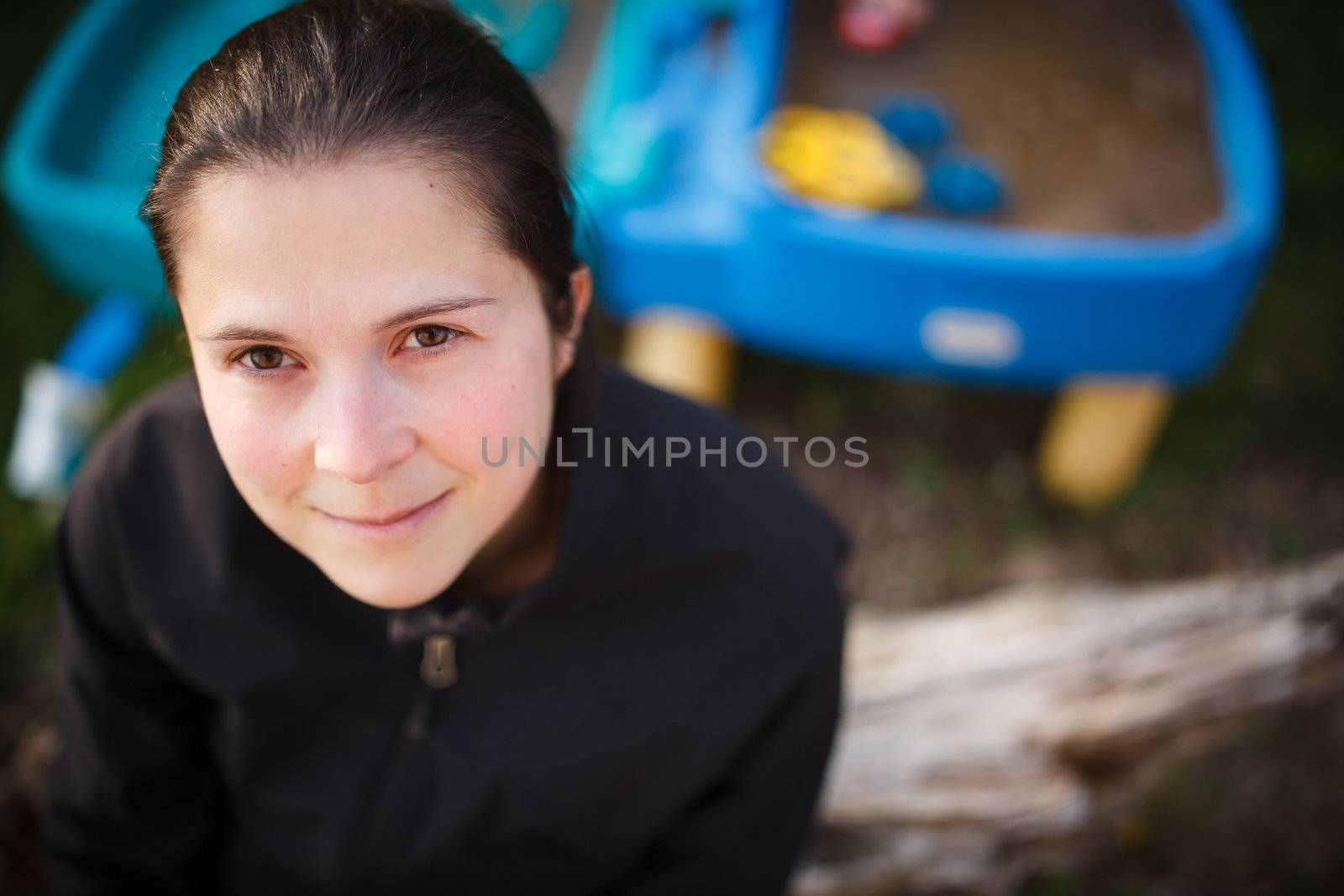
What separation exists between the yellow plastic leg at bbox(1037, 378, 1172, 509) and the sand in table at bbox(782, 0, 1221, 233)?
0.99 ft

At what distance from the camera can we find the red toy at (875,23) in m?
2.43

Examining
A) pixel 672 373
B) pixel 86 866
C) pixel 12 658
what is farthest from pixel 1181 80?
pixel 12 658

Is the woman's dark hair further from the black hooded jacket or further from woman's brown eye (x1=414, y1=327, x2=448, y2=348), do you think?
the black hooded jacket

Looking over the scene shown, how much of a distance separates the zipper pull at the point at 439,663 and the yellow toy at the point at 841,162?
132cm

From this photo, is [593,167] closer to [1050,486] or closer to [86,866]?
[1050,486]

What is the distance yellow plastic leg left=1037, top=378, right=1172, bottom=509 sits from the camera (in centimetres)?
208

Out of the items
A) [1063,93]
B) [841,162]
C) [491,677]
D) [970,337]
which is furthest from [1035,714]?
[1063,93]

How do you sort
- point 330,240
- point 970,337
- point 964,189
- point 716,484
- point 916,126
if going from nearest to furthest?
point 330,240 → point 716,484 → point 970,337 → point 964,189 → point 916,126

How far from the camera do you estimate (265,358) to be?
2.55 feet

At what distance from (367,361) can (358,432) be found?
0.05m

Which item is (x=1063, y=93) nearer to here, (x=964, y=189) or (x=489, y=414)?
(x=964, y=189)

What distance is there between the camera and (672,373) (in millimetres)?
2273

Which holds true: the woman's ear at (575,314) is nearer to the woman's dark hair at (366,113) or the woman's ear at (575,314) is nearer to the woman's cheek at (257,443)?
the woman's dark hair at (366,113)

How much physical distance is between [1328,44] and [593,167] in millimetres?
Answer: 2268
